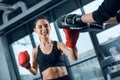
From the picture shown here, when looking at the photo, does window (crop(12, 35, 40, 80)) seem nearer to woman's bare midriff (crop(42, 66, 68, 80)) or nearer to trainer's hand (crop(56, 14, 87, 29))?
woman's bare midriff (crop(42, 66, 68, 80))

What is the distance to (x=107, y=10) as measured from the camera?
4.09ft

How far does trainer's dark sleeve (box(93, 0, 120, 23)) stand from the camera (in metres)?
1.23

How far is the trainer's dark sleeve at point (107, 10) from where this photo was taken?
4.03ft

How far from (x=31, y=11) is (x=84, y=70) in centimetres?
151

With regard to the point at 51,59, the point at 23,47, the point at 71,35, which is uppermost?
the point at 23,47

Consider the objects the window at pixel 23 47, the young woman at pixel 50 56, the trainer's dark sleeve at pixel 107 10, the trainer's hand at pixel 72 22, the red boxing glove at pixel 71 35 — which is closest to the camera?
the trainer's dark sleeve at pixel 107 10

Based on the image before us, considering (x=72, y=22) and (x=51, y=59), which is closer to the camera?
(x=72, y=22)

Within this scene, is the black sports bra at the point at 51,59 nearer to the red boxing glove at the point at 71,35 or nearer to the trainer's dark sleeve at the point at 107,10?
the red boxing glove at the point at 71,35

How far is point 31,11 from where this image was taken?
4.58 meters

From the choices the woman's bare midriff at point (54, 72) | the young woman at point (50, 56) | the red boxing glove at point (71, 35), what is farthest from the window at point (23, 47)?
the red boxing glove at point (71, 35)

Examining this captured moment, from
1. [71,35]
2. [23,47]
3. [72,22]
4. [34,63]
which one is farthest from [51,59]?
[23,47]

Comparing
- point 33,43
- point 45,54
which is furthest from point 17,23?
point 45,54

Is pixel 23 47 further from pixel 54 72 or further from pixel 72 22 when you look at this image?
pixel 72 22

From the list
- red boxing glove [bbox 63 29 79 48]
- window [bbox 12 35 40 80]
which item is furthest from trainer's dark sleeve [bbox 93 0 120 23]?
window [bbox 12 35 40 80]
